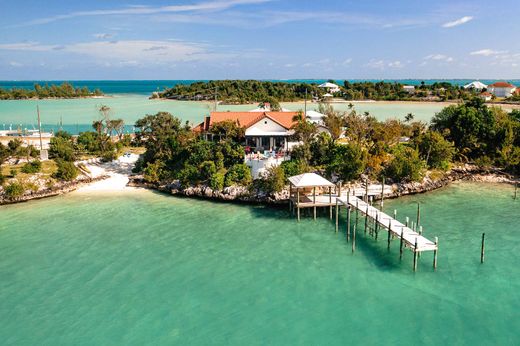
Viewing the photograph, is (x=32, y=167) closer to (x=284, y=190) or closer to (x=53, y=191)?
(x=53, y=191)

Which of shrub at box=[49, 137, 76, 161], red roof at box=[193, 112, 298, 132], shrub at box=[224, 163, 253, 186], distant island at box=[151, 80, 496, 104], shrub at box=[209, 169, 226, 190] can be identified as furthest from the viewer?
distant island at box=[151, 80, 496, 104]

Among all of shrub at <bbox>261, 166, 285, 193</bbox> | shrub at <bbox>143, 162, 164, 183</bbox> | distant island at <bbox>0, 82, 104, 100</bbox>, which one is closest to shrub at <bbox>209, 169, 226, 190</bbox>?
shrub at <bbox>261, 166, 285, 193</bbox>

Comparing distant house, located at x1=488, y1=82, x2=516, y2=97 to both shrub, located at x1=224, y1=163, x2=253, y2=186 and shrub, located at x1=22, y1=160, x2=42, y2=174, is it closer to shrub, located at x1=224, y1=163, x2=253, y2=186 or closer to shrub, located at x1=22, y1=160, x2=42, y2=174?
shrub, located at x1=224, y1=163, x2=253, y2=186

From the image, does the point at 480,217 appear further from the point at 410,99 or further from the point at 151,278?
the point at 410,99

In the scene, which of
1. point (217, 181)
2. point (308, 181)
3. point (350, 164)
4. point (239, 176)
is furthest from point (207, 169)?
point (350, 164)

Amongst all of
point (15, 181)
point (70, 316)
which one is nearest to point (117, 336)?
point (70, 316)

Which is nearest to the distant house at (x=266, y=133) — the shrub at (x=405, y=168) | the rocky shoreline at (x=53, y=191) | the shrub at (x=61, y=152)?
the shrub at (x=405, y=168)
